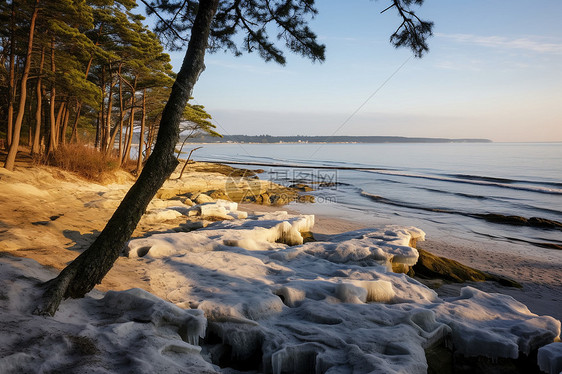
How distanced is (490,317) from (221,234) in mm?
5544

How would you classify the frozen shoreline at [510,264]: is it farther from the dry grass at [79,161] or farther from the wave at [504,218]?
the dry grass at [79,161]

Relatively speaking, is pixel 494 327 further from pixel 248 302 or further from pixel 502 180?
pixel 502 180

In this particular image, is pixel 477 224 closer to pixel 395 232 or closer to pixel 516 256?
pixel 516 256

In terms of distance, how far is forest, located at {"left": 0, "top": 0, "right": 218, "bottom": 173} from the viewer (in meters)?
13.2

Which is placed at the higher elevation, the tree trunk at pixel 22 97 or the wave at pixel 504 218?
the tree trunk at pixel 22 97

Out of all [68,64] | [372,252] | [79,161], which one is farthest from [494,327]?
[68,64]

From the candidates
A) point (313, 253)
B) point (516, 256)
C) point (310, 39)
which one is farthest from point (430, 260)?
point (310, 39)

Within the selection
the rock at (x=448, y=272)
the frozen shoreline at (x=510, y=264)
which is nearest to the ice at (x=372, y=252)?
the rock at (x=448, y=272)

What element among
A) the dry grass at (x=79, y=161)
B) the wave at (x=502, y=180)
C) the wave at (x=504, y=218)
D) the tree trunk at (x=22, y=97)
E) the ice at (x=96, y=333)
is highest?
the tree trunk at (x=22, y=97)

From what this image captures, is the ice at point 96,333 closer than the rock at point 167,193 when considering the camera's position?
Yes

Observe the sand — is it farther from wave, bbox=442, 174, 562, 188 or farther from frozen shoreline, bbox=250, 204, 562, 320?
wave, bbox=442, 174, 562, 188

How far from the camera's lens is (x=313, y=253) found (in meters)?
7.24

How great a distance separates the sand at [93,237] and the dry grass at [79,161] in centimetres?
76

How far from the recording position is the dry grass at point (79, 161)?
1424 cm
